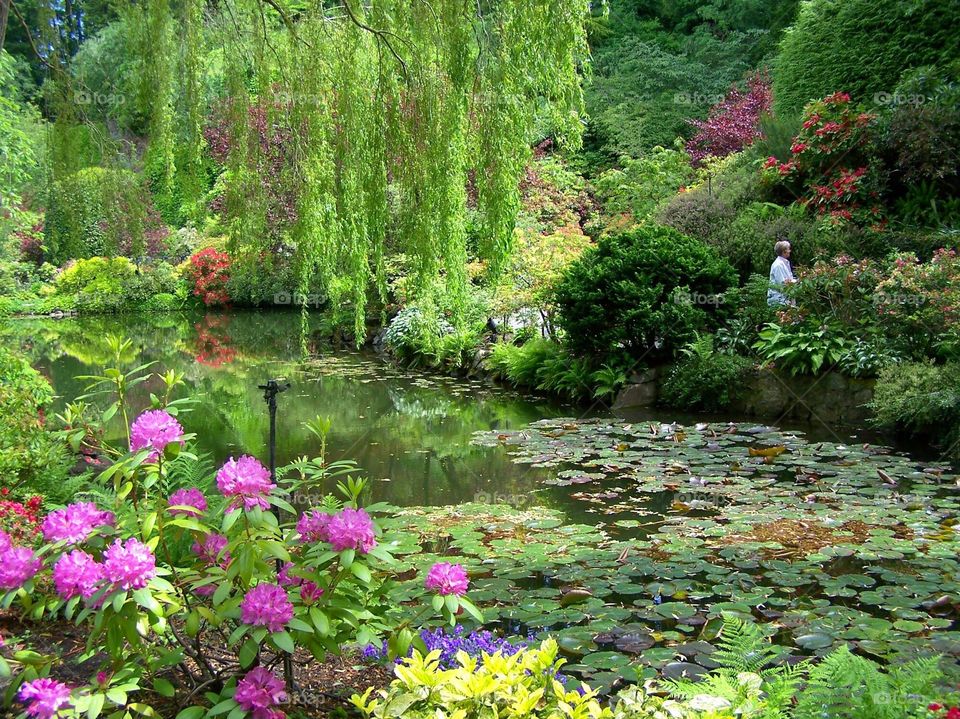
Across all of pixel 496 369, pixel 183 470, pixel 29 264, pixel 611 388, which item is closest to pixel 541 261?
pixel 496 369

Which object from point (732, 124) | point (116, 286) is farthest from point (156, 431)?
point (116, 286)

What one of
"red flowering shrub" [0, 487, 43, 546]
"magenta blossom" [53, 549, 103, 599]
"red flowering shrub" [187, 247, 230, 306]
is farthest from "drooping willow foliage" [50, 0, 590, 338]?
"red flowering shrub" [187, 247, 230, 306]

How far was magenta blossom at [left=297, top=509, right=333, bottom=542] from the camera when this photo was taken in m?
2.38

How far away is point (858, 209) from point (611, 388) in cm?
480

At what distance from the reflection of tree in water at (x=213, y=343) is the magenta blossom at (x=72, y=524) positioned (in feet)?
40.8

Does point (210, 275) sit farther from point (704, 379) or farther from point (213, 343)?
point (704, 379)

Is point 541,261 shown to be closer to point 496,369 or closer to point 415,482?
point 496,369

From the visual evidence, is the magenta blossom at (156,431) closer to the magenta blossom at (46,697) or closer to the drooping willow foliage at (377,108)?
the magenta blossom at (46,697)

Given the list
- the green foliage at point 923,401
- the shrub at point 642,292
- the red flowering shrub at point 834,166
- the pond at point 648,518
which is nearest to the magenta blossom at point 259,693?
the pond at point 648,518

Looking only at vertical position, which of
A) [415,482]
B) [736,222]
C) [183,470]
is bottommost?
[415,482]

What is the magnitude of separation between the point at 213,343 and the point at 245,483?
15884 millimetres

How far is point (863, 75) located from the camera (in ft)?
43.3

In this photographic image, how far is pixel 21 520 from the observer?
378 centimetres

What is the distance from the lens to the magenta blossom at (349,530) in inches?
89.0
